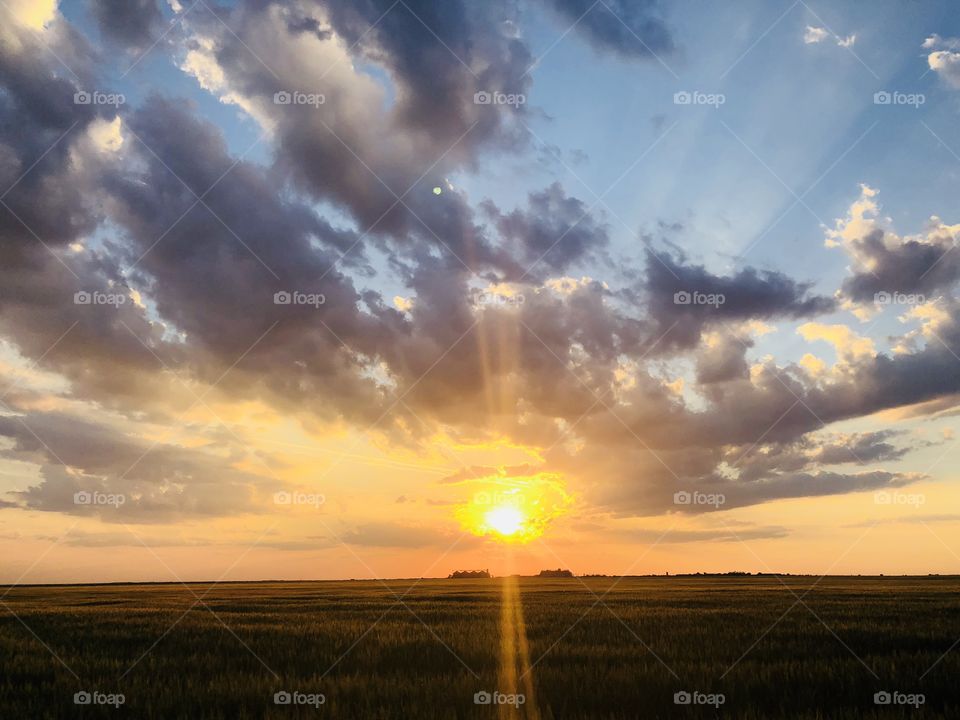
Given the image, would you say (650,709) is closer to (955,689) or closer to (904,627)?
(955,689)

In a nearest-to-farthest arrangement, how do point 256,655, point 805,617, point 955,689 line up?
point 955,689
point 256,655
point 805,617

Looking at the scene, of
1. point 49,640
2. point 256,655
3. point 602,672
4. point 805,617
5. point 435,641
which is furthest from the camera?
point 805,617

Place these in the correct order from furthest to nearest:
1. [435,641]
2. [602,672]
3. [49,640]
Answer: [49,640] < [435,641] < [602,672]

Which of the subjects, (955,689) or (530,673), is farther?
(530,673)

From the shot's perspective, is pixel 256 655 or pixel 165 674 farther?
pixel 256 655

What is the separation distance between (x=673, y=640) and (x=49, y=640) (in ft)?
49.8

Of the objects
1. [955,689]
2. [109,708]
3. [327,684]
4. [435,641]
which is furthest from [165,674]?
[955,689]

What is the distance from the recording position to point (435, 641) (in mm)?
14758

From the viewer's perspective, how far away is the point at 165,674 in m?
11.5

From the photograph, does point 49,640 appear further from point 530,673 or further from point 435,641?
point 530,673

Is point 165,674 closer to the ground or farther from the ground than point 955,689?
farther from the ground

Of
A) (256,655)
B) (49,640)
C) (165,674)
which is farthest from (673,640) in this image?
(49,640)

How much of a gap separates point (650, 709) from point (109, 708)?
295 inches

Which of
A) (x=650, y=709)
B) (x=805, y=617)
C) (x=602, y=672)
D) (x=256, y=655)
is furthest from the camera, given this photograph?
(x=805, y=617)
